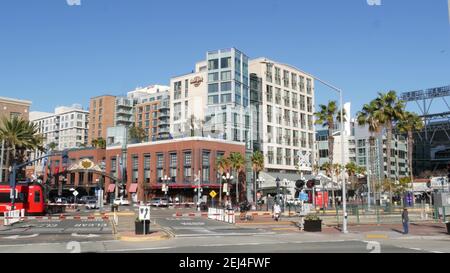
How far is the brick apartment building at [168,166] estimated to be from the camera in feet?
299

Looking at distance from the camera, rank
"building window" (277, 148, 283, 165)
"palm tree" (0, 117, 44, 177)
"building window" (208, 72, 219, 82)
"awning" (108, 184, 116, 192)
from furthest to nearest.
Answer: "building window" (277, 148, 283, 165) → "awning" (108, 184, 116, 192) → "building window" (208, 72, 219, 82) → "palm tree" (0, 117, 44, 177)

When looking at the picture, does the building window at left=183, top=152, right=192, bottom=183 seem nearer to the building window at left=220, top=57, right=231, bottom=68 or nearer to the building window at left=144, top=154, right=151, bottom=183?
the building window at left=144, top=154, right=151, bottom=183

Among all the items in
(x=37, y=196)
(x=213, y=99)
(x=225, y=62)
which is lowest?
(x=37, y=196)

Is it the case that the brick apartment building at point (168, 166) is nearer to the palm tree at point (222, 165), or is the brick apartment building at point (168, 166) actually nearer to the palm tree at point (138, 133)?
the palm tree at point (222, 165)

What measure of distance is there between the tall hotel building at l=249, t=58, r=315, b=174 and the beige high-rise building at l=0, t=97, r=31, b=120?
59605 millimetres

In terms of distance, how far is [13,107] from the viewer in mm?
119500

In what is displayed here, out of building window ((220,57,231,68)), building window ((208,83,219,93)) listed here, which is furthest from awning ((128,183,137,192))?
building window ((220,57,231,68))

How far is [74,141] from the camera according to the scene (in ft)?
601

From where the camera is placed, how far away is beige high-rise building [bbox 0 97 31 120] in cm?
11675

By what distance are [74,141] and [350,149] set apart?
10419 centimetres

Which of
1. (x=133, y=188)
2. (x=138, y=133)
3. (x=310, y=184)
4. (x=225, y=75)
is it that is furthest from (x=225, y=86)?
(x=310, y=184)

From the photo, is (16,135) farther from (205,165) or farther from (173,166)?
(205,165)

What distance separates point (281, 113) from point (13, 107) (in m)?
67.5

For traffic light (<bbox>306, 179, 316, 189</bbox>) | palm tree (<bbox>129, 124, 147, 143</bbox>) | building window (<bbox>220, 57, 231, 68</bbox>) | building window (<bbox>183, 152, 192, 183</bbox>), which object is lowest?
traffic light (<bbox>306, 179, 316, 189</bbox>)
